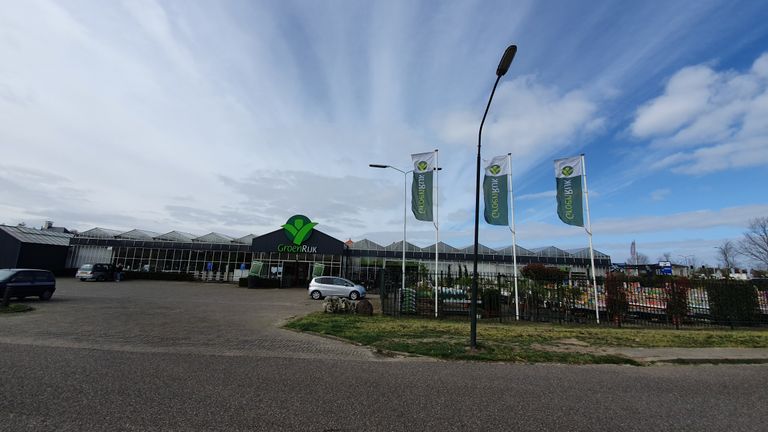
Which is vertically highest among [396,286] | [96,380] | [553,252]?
[553,252]

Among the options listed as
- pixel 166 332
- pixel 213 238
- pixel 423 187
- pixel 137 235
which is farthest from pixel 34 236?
pixel 423 187

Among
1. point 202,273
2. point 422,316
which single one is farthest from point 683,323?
point 202,273

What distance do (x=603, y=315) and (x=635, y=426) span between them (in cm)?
1483

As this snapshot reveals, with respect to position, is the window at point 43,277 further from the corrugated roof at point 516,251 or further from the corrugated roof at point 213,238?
the corrugated roof at point 516,251

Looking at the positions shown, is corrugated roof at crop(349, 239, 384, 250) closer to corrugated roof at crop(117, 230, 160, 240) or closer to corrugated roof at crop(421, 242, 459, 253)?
corrugated roof at crop(421, 242, 459, 253)

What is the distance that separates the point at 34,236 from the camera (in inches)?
1580

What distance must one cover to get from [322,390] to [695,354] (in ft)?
31.4

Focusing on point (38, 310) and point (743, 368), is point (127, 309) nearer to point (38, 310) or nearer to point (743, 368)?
point (38, 310)

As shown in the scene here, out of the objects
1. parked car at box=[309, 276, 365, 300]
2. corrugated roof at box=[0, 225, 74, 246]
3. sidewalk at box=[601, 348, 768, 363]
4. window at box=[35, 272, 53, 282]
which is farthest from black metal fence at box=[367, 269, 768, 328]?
corrugated roof at box=[0, 225, 74, 246]

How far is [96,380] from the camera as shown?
6000 mm

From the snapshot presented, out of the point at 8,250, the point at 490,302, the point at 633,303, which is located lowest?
the point at 490,302

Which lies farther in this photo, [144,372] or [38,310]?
[38,310]

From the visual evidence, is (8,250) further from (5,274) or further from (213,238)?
(5,274)

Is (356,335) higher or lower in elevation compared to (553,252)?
lower
